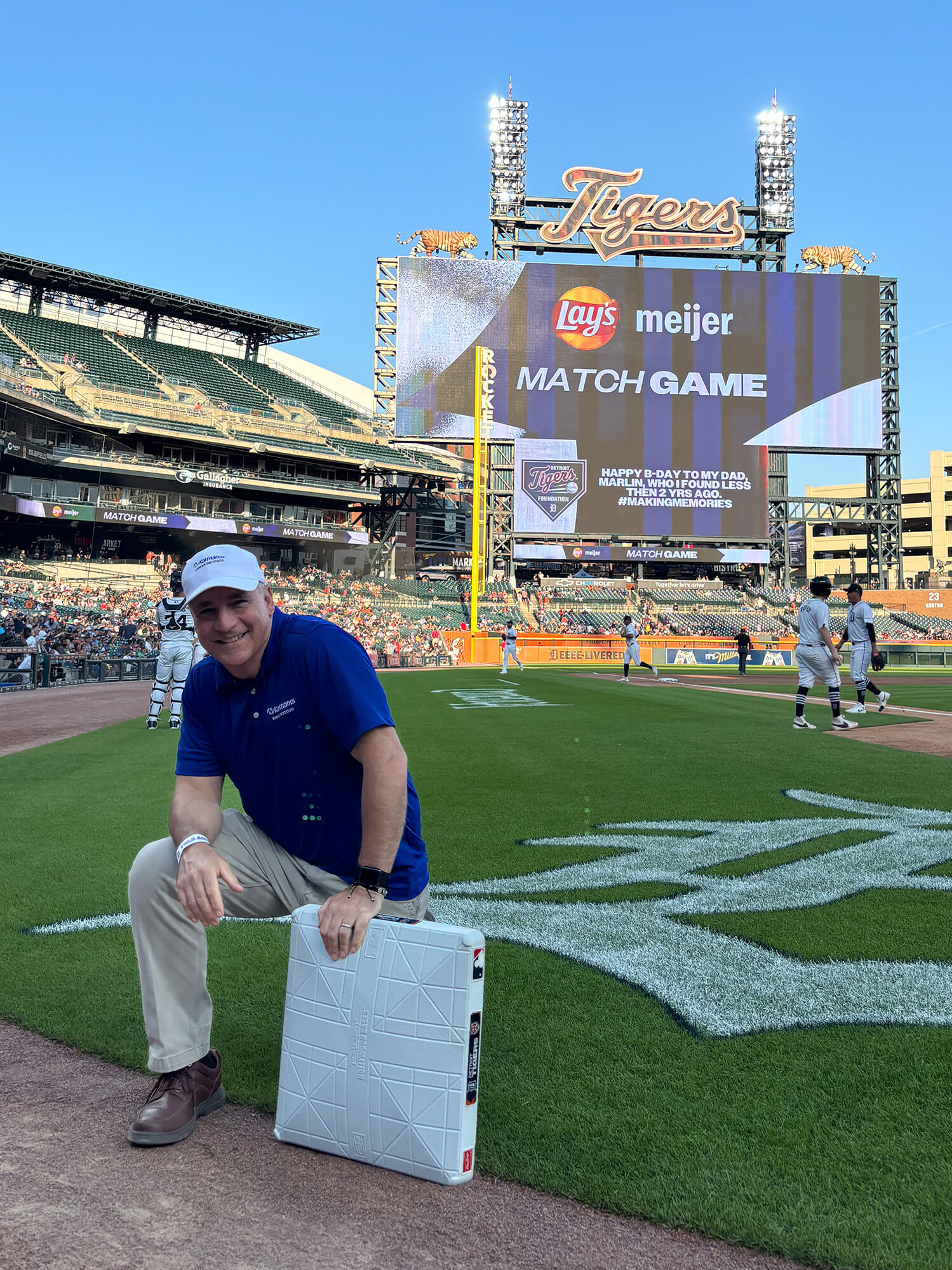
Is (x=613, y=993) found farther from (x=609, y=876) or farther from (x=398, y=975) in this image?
(x=609, y=876)

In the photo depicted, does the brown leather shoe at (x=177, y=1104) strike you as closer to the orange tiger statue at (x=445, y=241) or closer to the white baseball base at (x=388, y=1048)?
the white baseball base at (x=388, y=1048)

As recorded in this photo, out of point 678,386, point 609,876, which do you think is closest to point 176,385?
point 678,386

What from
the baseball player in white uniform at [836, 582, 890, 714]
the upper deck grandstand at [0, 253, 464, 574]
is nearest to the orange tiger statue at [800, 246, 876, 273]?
the upper deck grandstand at [0, 253, 464, 574]

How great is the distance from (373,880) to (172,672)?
11444mm

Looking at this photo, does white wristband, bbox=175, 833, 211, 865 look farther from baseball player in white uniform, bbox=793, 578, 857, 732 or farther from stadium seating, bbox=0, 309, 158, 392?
stadium seating, bbox=0, 309, 158, 392

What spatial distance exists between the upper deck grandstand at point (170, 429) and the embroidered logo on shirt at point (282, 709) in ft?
144

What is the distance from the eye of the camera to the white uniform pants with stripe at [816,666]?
13.3m

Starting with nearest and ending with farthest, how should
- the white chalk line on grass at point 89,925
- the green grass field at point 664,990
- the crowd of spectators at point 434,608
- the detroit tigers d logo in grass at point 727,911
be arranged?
the green grass field at point 664,990, the detroit tigers d logo in grass at point 727,911, the white chalk line on grass at point 89,925, the crowd of spectators at point 434,608

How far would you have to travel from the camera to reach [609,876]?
514 centimetres

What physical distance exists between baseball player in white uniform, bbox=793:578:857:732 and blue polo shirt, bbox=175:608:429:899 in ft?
36.5

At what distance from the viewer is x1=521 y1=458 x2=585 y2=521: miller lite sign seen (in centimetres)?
5228

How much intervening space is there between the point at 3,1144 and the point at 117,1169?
1.15 ft

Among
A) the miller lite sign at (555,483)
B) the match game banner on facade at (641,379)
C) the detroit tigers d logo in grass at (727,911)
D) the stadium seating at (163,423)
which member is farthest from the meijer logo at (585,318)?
the detroit tigers d logo in grass at (727,911)

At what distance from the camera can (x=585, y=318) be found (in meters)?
54.1
